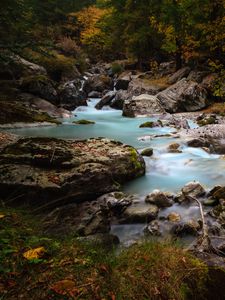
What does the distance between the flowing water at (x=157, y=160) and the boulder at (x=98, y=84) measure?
1076cm

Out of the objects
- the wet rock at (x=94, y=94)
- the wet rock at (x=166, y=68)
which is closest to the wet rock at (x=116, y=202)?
the wet rock at (x=94, y=94)

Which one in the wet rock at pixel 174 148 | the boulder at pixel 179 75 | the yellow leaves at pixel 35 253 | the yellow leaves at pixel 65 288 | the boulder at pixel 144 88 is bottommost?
the wet rock at pixel 174 148

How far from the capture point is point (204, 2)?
21.2 meters

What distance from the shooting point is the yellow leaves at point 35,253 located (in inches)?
131

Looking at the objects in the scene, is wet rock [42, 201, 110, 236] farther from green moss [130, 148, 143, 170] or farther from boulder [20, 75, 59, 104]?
boulder [20, 75, 59, 104]

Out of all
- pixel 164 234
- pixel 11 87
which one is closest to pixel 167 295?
pixel 164 234

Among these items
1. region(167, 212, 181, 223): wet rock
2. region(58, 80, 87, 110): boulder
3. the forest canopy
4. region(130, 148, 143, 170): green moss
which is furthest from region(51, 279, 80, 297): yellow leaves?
region(58, 80, 87, 110): boulder

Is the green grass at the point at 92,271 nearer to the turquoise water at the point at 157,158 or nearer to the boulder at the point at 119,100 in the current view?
the turquoise water at the point at 157,158

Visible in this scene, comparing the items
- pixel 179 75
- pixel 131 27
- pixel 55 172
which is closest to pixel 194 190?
pixel 55 172

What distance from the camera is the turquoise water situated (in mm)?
8547

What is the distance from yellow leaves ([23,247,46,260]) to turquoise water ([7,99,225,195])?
14.8ft

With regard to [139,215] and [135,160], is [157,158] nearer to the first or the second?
[135,160]

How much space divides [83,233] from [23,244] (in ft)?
5.83

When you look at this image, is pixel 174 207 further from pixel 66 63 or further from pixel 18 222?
pixel 66 63
